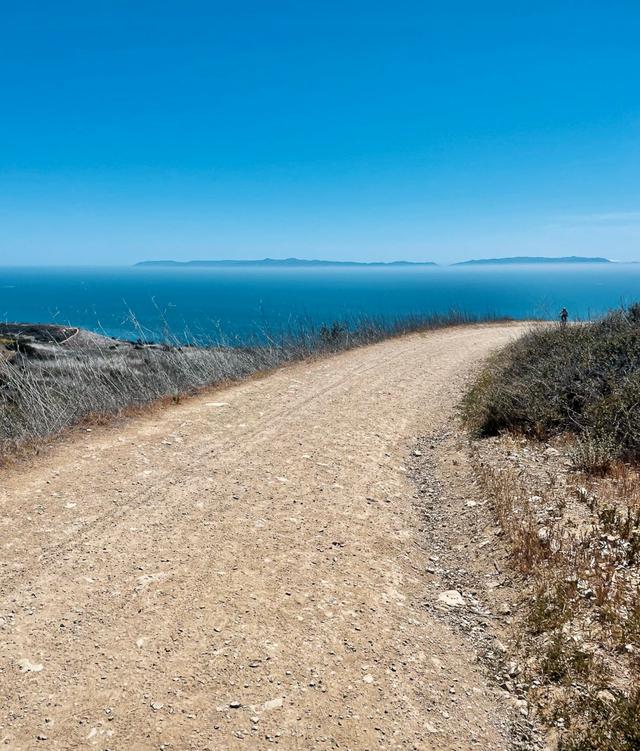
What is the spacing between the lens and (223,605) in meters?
4.21

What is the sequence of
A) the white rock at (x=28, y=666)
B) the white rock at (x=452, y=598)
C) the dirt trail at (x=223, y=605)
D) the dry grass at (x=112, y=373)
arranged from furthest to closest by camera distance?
the dry grass at (x=112, y=373) < the white rock at (x=452, y=598) < the white rock at (x=28, y=666) < the dirt trail at (x=223, y=605)

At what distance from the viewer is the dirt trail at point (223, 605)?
3.14 meters

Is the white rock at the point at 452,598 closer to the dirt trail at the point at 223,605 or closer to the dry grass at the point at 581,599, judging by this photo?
the dirt trail at the point at 223,605

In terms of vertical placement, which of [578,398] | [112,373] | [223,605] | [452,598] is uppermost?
[578,398]

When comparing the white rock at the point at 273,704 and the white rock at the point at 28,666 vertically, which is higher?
the white rock at the point at 28,666

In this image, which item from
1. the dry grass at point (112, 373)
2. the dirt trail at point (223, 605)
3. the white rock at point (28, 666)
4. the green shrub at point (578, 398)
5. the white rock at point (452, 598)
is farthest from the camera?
the dry grass at point (112, 373)

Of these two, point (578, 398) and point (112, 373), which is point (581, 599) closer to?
point (578, 398)

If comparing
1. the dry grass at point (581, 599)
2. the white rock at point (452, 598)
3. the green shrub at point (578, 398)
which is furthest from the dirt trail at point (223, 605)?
the green shrub at point (578, 398)

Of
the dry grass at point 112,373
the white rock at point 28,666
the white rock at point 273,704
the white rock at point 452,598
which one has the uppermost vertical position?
the dry grass at point 112,373

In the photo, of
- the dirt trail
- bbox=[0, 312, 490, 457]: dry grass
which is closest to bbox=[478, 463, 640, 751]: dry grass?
the dirt trail

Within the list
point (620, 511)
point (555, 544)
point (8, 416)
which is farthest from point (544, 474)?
point (8, 416)

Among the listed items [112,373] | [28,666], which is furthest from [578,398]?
[112,373]

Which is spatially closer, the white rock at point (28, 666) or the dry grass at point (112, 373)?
the white rock at point (28, 666)

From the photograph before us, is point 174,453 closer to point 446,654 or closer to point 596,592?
point 446,654
